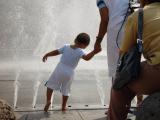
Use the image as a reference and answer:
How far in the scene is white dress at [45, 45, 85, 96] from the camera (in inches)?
259

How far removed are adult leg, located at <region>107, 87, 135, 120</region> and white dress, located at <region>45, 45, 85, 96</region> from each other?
7.11ft

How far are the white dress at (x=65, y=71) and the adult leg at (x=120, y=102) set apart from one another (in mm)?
2167

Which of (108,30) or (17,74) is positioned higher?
(108,30)

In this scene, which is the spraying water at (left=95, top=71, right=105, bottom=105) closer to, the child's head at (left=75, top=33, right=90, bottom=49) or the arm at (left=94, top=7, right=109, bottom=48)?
the child's head at (left=75, top=33, right=90, bottom=49)

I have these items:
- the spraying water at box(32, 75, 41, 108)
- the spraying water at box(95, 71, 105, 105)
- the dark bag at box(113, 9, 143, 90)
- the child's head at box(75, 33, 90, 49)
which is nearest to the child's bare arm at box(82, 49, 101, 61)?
the child's head at box(75, 33, 90, 49)

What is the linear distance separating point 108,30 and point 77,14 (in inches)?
451

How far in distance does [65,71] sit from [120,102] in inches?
90.0

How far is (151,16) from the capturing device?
420cm

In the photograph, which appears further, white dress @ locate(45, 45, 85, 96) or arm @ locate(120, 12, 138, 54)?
white dress @ locate(45, 45, 85, 96)

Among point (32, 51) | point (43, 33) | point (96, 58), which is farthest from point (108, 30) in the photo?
point (43, 33)

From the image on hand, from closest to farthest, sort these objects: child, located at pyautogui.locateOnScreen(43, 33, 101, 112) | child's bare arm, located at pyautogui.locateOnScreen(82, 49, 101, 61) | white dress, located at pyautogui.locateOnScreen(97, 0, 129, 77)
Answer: white dress, located at pyautogui.locateOnScreen(97, 0, 129, 77)
child's bare arm, located at pyautogui.locateOnScreen(82, 49, 101, 61)
child, located at pyautogui.locateOnScreen(43, 33, 101, 112)

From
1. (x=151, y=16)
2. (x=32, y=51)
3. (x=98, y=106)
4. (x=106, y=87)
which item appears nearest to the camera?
(x=151, y=16)

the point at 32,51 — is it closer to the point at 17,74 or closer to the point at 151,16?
the point at 17,74

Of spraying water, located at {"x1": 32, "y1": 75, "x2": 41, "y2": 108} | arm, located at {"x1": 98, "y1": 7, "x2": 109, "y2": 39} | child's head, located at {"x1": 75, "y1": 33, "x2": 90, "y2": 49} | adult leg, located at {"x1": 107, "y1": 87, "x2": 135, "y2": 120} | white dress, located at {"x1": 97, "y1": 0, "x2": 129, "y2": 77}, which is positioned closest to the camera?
adult leg, located at {"x1": 107, "y1": 87, "x2": 135, "y2": 120}
